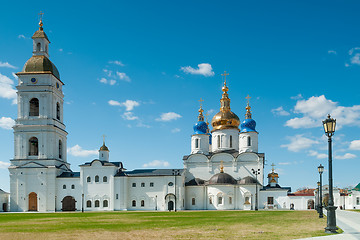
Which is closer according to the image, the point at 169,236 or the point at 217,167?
the point at 169,236

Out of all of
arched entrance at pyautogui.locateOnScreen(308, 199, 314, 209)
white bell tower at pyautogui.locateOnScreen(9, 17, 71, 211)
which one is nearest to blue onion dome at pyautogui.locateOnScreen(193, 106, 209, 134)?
arched entrance at pyautogui.locateOnScreen(308, 199, 314, 209)

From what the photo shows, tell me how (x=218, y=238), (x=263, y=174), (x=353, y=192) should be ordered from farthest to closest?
(x=353, y=192) < (x=263, y=174) < (x=218, y=238)

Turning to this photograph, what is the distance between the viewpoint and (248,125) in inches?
2452

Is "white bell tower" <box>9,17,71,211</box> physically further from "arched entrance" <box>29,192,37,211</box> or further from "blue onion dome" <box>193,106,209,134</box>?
"blue onion dome" <box>193,106,209,134</box>

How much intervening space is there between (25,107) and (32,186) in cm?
1063

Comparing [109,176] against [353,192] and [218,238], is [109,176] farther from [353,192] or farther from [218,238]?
[218,238]

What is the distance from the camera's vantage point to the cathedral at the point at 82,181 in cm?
5669

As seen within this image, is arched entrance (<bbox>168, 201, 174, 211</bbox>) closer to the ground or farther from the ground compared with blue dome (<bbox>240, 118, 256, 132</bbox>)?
closer to the ground

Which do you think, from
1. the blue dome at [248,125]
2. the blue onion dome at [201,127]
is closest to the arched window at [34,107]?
the blue onion dome at [201,127]

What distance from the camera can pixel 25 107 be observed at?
57.8 metres

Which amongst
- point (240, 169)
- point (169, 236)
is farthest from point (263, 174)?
point (169, 236)

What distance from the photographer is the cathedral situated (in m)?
56.7

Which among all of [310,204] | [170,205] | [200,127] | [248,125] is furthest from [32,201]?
[310,204]

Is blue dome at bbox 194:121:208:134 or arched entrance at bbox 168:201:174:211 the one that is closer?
arched entrance at bbox 168:201:174:211
